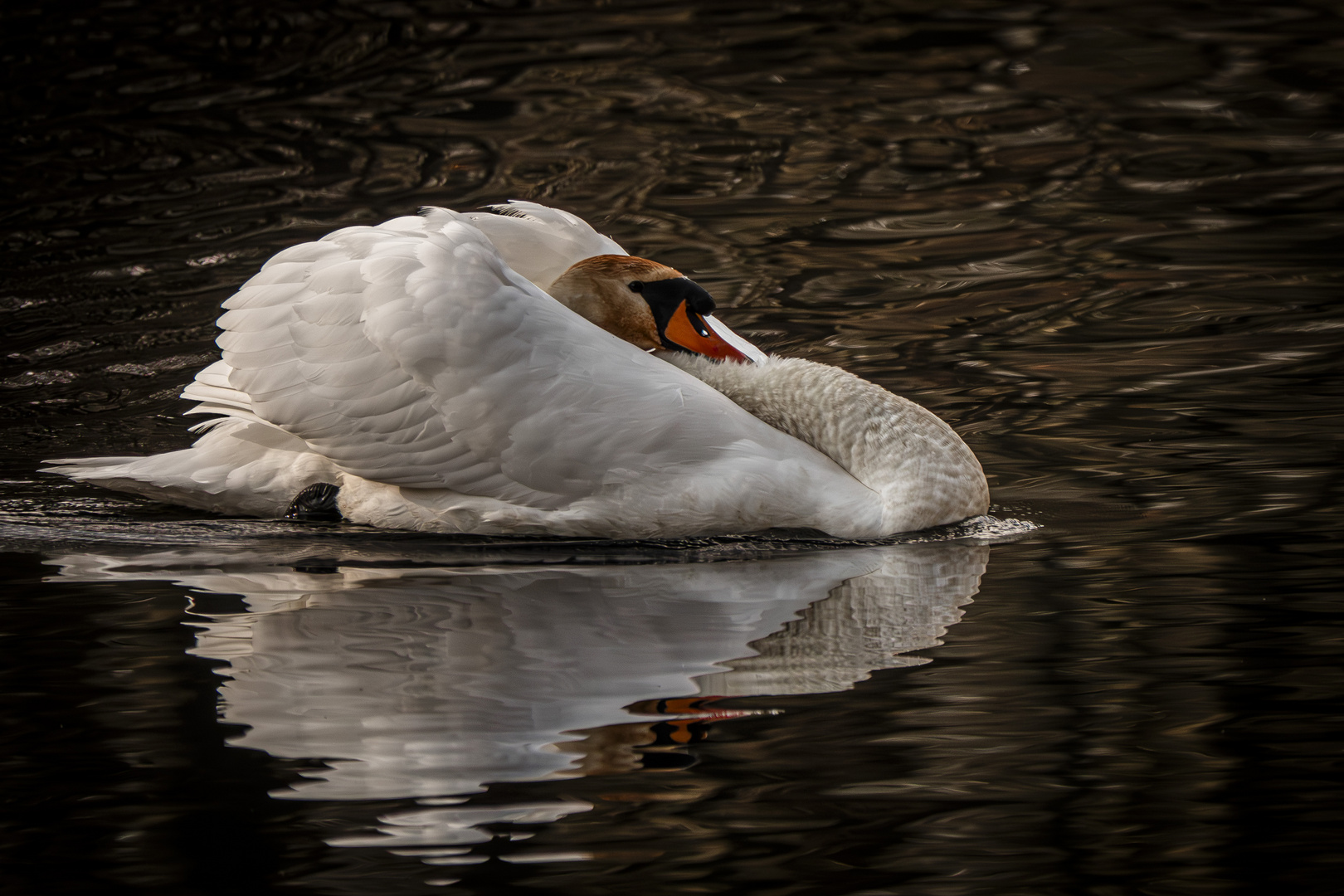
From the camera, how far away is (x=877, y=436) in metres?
5.31

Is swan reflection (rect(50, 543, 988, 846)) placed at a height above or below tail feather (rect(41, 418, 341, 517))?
below

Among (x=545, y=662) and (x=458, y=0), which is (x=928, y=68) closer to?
(x=458, y=0)

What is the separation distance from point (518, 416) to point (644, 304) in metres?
0.78

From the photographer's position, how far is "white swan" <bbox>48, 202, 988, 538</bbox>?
5.07m

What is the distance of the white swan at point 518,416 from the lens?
5070mm

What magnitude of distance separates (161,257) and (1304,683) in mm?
7464

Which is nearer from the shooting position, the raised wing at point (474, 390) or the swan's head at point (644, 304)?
the raised wing at point (474, 390)

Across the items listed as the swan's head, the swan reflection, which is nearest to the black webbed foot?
the swan reflection

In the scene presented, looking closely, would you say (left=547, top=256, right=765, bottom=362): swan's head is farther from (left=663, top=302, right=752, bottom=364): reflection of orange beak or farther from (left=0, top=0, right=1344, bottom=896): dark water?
(left=0, top=0, right=1344, bottom=896): dark water

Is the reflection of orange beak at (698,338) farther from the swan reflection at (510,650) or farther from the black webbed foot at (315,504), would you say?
the black webbed foot at (315,504)

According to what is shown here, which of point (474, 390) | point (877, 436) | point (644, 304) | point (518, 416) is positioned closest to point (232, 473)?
point (474, 390)

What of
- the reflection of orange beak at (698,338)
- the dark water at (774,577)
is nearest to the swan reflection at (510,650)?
the dark water at (774,577)

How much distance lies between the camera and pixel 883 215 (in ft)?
32.6

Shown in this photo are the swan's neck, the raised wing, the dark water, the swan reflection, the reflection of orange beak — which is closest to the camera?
the dark water
